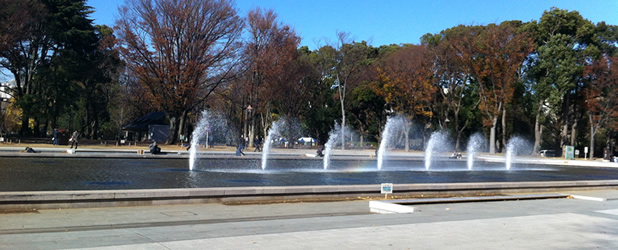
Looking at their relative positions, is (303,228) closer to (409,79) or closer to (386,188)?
(386,188)

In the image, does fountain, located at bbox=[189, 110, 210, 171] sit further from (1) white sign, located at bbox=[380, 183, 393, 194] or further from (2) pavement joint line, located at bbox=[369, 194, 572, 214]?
(2) pavement joint line, located at bbox=[369, 194, 572, 214]

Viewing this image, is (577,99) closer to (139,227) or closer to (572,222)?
(572,222)

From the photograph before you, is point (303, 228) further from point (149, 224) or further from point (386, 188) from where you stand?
point (386, 188)

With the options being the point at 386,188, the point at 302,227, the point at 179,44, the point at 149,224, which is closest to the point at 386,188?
the point at 386,188

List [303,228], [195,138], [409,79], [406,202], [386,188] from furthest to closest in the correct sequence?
1. [409,79]
2. [195,138]
3. [386,188]
4. [406,202]
5. [303,228]

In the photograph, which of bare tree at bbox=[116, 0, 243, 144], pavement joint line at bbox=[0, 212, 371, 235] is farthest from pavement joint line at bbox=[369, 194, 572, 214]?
bare tree at bbox=[116, 0, 243, 144]

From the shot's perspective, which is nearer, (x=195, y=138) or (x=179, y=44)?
(x=195, y=138)

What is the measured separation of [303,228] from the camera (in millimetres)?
9016

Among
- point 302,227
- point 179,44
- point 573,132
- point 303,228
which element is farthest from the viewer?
point 573,132

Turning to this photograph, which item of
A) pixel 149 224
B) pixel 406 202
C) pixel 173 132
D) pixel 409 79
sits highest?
pixel 409 79

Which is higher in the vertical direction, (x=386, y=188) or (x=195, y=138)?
(x=195, y=138)

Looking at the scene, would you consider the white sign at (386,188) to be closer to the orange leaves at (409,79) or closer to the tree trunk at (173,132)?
the tree trunk at (173,132)

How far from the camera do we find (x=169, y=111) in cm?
4778

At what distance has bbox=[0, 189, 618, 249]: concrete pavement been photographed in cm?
748
